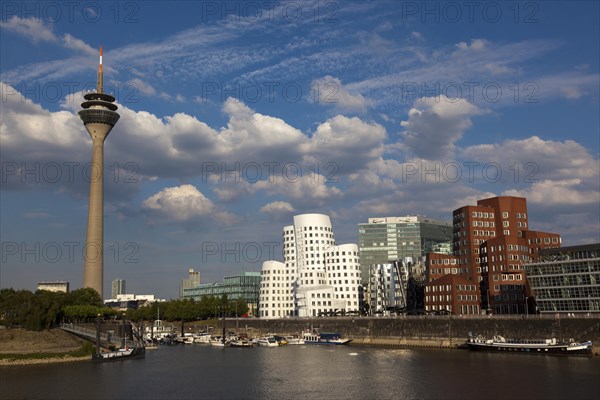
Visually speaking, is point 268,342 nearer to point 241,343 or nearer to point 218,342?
point 241,343

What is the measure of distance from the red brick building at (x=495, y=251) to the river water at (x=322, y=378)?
43136 millimetres

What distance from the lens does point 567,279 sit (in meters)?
139

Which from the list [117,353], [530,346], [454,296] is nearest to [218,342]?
[117,353]

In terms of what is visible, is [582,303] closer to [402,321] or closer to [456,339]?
[456,339]

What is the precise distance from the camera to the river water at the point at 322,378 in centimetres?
8012

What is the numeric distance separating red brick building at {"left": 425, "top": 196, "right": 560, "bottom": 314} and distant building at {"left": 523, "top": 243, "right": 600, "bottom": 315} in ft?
67.6

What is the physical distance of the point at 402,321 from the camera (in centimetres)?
16800

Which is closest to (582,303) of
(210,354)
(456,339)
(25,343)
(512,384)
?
(456,339)

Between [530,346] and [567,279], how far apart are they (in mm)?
22094

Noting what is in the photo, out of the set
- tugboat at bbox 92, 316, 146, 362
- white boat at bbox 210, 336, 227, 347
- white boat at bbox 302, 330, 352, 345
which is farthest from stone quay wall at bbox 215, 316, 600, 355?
tugboat at bbox 92, 316, 146, 362

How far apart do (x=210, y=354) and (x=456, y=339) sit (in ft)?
200

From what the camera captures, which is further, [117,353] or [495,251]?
[495,251]

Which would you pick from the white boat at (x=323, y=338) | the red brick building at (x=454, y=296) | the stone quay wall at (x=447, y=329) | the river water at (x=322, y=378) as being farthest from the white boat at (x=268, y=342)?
the river water at (x=322, y=378)

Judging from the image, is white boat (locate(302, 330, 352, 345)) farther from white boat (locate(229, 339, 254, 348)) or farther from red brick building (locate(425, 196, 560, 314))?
red brick building (locate(425, 196, 560, 314))
